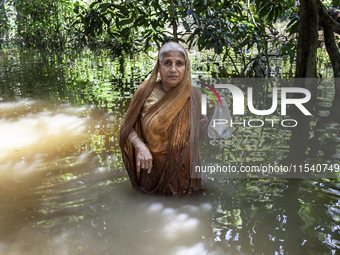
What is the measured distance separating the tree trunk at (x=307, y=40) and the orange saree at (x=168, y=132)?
247 centimetres

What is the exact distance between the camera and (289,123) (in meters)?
4.84

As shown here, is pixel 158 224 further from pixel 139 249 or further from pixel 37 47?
pixel 37 47

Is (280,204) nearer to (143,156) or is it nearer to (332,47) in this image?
(143,156)

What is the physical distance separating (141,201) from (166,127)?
70cm

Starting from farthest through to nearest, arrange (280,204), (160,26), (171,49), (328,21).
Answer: (160,26) < (328,21) < (280,204) < (171,49)

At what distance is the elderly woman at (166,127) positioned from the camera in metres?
2.48

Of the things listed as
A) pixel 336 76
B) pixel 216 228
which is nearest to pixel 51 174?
pixel 216 228

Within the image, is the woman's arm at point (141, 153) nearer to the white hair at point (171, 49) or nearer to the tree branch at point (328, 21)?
the white hair at point (171, 49)

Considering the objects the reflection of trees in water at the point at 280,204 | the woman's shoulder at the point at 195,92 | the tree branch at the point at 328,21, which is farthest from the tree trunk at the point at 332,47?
the woman's shoulder at the point at 195,92

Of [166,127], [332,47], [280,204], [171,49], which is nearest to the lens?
[171,49]

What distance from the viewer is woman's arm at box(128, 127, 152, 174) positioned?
98.8 inches

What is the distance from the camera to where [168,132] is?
2.57 meters

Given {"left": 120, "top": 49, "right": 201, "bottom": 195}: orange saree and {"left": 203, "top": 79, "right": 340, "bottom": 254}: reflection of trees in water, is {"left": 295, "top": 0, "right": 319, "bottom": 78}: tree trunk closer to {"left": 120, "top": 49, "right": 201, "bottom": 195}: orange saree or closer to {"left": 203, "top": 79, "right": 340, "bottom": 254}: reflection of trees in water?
{"left": 203, "top": 79, "right": 340, "bottom": 254}: reflection of trees in water

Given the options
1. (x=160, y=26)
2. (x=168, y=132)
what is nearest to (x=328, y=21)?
(x=160, y=26)
